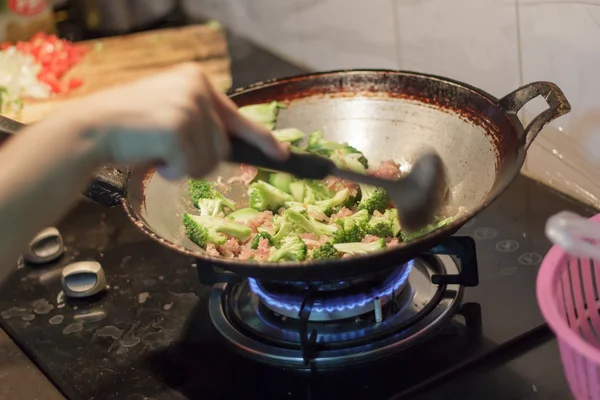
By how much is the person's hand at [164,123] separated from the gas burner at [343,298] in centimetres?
30

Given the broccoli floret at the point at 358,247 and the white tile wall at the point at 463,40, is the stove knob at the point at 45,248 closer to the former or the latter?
the broccoli floret at the point at 358,247

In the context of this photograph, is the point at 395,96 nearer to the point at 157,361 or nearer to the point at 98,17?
the point at 157,361

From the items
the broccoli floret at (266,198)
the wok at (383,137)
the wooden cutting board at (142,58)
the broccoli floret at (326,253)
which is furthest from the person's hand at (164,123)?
the wooden cutting board at (142,58)

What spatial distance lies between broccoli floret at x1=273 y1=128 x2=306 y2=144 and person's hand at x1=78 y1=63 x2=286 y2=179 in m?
0.47

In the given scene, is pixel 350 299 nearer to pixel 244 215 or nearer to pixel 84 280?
pixel 244 215

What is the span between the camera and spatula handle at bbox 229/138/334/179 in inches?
27.8

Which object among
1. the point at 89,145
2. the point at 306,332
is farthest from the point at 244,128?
the point at 306,332

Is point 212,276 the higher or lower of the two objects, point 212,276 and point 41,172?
the lower

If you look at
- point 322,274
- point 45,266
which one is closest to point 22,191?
point 322,274

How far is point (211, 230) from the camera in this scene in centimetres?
95

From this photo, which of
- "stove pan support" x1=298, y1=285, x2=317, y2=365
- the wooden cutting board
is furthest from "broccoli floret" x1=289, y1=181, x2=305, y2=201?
the wooden cutting board

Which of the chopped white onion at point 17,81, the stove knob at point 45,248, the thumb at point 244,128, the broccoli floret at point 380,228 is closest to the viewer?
the thumb at point 244,128

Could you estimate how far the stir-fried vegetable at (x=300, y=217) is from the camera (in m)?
0.91

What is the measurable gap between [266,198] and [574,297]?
1.45ft
